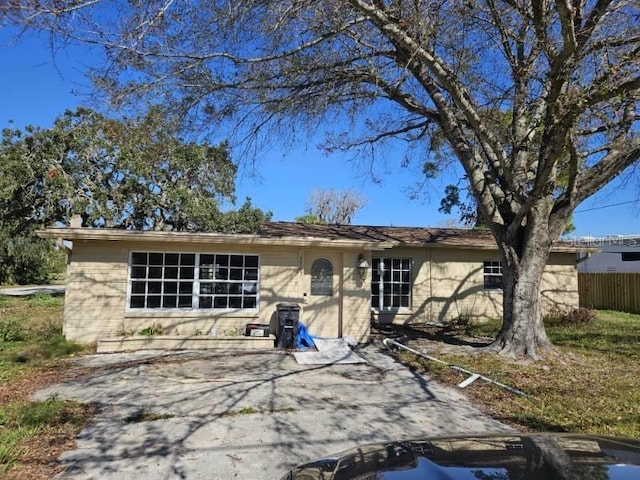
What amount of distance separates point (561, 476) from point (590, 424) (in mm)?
4638

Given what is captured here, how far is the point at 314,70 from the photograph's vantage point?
967 cm

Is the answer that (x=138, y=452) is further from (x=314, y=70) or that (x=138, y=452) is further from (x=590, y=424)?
(x=314, y=70)

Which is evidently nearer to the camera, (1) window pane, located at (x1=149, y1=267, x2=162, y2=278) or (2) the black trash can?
(2) the black trash can

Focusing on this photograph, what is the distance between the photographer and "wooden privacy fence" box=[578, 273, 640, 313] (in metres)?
19.9

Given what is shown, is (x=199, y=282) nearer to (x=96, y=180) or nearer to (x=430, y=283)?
(x=430, y=283)

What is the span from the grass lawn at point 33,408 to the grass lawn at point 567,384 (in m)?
5.25

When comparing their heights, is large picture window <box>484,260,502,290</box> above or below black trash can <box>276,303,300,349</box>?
above

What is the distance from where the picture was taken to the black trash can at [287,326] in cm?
1094

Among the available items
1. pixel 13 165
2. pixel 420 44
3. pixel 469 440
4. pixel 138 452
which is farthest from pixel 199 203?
pixel 469 440

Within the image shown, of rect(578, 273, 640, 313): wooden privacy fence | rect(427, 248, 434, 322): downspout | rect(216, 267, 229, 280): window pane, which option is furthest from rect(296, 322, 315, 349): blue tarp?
rect(578, 273, 640, 313): wooden privacy fence

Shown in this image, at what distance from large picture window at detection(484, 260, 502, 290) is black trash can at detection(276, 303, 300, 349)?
26.7 feet

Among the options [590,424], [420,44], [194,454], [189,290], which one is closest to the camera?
[194,454]

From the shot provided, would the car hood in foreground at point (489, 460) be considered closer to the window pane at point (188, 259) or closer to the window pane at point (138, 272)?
the window pane at point (188, 259)

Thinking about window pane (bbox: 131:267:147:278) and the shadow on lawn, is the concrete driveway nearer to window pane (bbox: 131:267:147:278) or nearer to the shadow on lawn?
window pane (bbox: 131:267:147:278)
